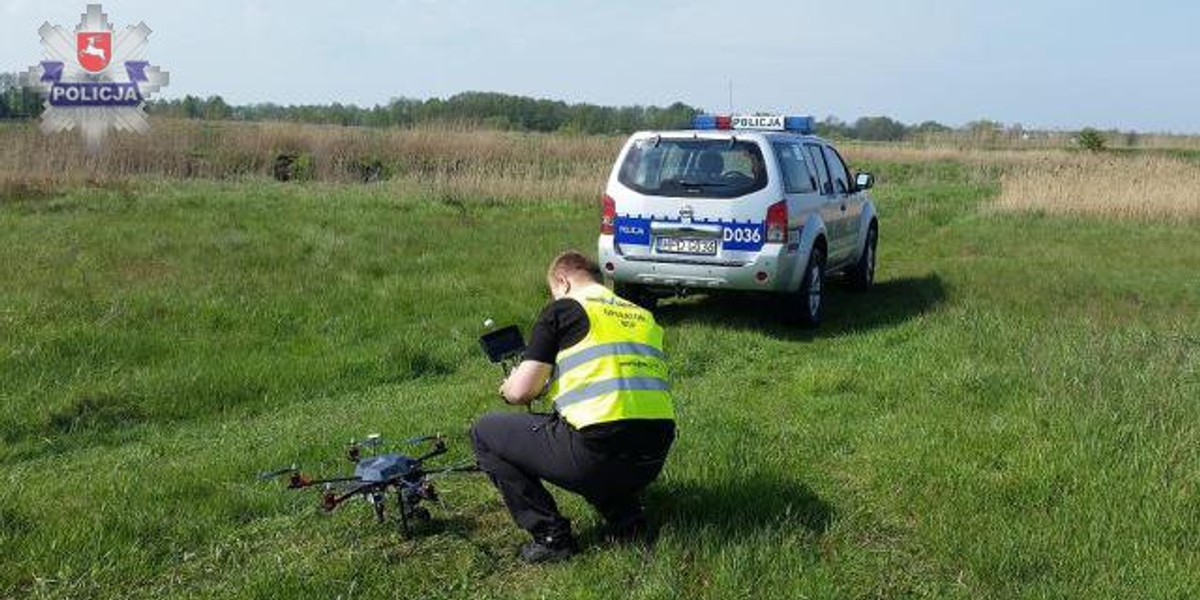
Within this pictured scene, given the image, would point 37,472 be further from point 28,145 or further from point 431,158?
point 431,158

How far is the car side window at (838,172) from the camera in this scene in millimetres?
10875

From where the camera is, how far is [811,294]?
370 inches

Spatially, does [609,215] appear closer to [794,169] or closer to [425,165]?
[794,169]

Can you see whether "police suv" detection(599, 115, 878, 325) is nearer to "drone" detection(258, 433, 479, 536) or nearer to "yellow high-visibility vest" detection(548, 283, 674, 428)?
"drone" detection(258, 433, 479, 536)

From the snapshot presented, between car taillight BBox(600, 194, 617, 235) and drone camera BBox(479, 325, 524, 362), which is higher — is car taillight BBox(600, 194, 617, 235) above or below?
above

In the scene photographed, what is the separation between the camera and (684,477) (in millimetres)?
4984

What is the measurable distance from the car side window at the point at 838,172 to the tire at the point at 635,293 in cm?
244

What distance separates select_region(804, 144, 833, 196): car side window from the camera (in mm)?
10234

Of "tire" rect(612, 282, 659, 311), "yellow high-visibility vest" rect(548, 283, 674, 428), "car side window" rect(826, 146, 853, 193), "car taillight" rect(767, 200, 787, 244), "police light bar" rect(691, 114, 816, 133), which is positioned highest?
"police light bar" rect(691, 114, 816, 133)

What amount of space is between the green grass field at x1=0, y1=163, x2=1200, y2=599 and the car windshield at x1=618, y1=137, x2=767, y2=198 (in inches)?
50.9

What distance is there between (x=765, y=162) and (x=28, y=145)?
754 inches

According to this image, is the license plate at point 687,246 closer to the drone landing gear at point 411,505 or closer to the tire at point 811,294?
the tire at point 811,294

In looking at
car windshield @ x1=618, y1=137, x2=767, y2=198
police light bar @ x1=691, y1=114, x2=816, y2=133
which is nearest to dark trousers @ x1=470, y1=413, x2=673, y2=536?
car windshield @ x1=618, y1=137, x2=767, y2=198

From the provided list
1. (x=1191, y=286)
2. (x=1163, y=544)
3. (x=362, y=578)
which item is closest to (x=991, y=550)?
(x=1163, y=544)
